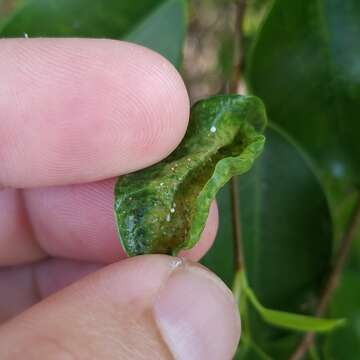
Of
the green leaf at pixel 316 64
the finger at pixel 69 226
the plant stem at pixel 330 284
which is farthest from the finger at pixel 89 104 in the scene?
the plant stem at pixel 330 284

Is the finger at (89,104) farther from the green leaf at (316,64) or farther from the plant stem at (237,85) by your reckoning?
the green leaf at (316,64)

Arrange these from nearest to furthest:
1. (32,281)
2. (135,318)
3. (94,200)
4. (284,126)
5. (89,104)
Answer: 1. (135,318)
2. (89,104)
3. (94,200)
4. (284,126)
5. (32,281)

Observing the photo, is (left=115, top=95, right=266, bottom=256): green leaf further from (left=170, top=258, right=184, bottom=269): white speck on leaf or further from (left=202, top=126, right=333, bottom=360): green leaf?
(left=202, top=126, right=333, bottom=360): green leaf

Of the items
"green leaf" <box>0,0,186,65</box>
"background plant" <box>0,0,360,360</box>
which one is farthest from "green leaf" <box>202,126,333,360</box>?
"green leaf" <box>0,0,186,65</box>

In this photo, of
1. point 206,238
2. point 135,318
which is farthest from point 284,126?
point 135,318

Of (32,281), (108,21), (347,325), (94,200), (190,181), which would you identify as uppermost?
(108,21)

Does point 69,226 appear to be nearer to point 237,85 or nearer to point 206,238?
point 206,238

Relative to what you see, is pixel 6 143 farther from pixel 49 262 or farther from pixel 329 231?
pixel 329 231
